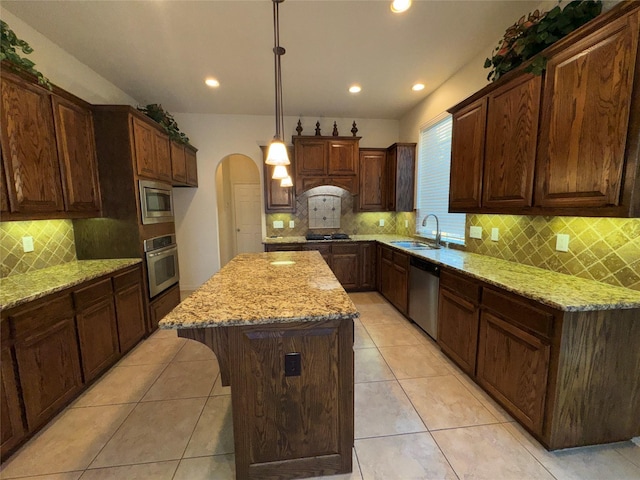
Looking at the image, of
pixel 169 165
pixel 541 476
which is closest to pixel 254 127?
pixel 169 165

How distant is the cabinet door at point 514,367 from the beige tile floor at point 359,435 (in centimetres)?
14

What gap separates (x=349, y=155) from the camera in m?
4.12

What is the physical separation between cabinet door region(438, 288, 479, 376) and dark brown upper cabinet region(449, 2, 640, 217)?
82 centimetres

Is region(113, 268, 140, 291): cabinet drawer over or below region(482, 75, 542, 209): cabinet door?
below

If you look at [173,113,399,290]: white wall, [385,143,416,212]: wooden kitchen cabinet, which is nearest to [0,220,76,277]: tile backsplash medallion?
[173,113,399,290]: white wall

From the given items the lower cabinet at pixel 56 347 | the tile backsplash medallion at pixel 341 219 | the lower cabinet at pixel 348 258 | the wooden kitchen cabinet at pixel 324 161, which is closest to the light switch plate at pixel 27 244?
the lower cabinet at pixel 56 347

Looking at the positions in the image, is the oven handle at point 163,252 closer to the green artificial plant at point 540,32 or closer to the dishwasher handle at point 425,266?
the dishwasher handle at point 425,266

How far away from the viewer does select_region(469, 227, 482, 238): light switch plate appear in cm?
268

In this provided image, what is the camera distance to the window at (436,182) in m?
3.20

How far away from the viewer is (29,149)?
1921 mm

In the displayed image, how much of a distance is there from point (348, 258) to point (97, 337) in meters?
3.06

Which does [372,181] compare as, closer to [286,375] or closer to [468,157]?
[468,157]

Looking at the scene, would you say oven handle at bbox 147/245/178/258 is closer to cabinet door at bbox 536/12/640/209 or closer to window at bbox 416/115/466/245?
window at bbox 416/115/466/245

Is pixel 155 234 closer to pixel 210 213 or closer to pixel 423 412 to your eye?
pixel 210 213
